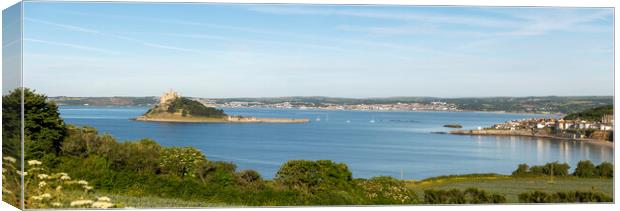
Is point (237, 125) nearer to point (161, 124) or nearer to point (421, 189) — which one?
point (161, 124)

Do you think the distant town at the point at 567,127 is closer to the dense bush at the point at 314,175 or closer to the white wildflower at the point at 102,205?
the dense bush at the point at 314,175

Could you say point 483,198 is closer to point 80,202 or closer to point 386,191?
point 386,191

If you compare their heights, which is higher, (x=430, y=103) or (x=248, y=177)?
(x=430, y=103)

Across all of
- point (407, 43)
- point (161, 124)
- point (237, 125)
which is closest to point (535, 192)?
point (407, 43)

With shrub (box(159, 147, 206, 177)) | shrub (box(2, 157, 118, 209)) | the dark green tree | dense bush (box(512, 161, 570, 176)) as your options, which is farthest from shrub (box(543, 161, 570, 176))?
the dark green tree

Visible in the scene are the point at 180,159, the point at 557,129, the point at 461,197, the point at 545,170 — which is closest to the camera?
the point at 180,159

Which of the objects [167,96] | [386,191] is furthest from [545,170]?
[167,96]

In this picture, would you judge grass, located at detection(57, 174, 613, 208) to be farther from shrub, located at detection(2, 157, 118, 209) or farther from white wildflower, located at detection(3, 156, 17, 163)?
white wildflower, located at detection(3, 156, 17, 163)

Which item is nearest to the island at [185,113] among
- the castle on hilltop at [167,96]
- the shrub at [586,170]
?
the castle on hilltop at [167,96]
